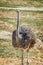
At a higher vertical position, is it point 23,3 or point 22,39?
point 22,39

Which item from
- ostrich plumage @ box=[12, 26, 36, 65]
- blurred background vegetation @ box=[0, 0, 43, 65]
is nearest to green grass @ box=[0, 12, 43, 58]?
blurred background vegetation @ box=[0, 0, 43, 65]

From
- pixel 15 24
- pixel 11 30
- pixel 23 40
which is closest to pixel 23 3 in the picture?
pixel 15 24

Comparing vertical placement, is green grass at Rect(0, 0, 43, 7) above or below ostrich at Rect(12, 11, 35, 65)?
below

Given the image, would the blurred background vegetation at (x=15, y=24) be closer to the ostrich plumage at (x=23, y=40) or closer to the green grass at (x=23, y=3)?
the green grass at (x=23, y=3)

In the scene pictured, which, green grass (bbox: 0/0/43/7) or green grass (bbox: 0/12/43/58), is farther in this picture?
green grass (bbox: 0/0/43/7)

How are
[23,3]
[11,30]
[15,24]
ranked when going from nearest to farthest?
[11,30] → [15,24] → [23,3]

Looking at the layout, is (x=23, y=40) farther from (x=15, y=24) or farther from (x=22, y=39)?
(x=15, y=24)

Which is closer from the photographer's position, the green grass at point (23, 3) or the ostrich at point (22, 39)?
the ostrich at point (22, 39)

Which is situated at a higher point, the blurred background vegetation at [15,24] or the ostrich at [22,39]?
the ostrich at [22,39]

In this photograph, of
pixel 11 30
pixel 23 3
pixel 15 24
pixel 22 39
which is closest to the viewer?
pixel 22 39

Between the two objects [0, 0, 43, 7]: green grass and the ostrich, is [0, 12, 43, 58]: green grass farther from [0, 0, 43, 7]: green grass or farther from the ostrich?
the ostrich

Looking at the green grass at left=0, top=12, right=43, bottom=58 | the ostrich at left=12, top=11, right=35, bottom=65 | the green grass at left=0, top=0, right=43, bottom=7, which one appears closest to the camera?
the ostrich at left=12, top=11, right=35, bottom=65

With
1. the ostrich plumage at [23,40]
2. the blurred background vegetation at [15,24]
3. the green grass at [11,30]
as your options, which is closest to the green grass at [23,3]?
the blurred background vegetation at [15,24]

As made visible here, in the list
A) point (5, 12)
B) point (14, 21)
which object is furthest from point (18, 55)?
point (5, 12)
